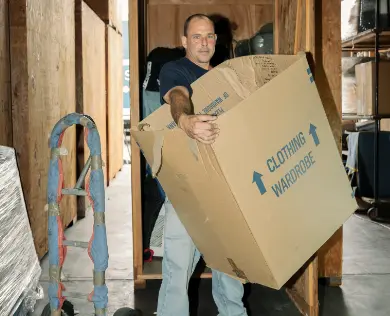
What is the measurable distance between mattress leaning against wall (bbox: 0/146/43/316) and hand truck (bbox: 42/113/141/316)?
14cm

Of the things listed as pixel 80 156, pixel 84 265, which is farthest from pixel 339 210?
pixel 80 156

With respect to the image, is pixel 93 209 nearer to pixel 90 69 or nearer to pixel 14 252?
pixel 14 252

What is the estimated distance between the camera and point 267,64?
2102mm

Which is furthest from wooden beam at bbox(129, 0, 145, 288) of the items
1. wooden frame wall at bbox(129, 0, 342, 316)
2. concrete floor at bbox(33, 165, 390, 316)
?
concrete floor at bbox(33, 165, 390, 316)

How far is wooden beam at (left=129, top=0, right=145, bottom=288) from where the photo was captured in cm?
286

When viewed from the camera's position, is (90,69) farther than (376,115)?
Yes

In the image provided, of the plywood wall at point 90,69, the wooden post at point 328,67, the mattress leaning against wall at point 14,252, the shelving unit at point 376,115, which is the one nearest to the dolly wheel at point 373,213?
the shelving unit at point 376,115

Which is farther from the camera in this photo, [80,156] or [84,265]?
[80,156]

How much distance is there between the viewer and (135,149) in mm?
2980

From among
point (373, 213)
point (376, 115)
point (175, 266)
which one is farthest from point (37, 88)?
point (373, 213)

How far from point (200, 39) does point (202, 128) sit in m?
0.63

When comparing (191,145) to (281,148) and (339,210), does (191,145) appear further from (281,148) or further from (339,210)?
(339,210)

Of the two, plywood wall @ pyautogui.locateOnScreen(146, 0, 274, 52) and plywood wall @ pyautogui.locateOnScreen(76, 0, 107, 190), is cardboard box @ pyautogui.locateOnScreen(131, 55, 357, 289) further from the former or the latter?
plywood wall @ pyautogui.locateOnScreen(76, 0, 107, 190)

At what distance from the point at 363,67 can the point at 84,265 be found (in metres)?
3.24
